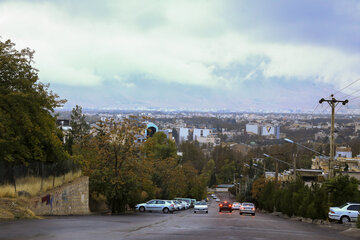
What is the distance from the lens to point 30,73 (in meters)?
34.3

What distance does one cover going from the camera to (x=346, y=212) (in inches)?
1364

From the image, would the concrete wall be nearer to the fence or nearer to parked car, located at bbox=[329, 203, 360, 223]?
the fence

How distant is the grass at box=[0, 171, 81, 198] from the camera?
28.1 metres

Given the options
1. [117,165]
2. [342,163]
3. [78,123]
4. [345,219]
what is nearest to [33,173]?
[117,165]

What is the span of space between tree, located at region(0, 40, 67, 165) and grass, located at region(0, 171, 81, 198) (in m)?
1.57

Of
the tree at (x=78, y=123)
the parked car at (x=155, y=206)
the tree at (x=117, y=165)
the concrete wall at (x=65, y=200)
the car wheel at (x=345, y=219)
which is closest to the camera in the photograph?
the concrete wall at (x=65, y=200)

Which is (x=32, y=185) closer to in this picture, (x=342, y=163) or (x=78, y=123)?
(x=342, y=163)

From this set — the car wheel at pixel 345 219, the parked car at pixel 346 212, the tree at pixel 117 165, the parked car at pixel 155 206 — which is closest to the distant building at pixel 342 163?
the parked car at pixel 155 206

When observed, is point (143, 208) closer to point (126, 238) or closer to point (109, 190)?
point (109, 190)

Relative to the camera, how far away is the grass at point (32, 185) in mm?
28094

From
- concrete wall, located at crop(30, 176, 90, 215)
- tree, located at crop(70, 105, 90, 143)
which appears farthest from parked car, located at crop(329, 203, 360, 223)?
tree, located at crop(70, 105, 90, 143)

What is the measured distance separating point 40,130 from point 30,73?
156 inches

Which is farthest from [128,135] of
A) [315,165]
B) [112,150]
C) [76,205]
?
[315,165]

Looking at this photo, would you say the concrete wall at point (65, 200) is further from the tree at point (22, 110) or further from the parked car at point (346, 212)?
the parked car at point (346, 212)
